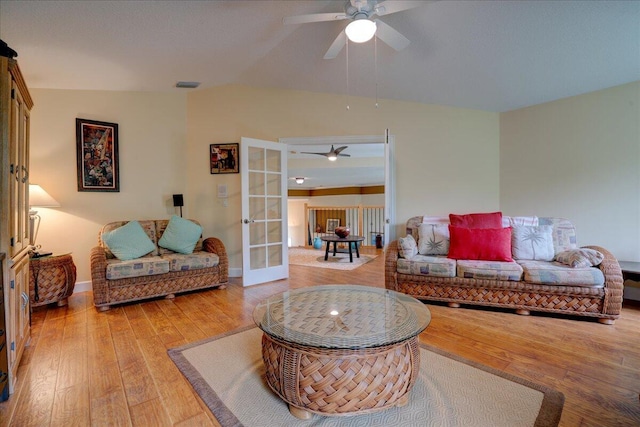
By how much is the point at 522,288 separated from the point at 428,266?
2.68 feet

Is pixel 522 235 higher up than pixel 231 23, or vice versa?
pixel 231 23

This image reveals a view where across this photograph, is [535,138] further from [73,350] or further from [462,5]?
[73,350]

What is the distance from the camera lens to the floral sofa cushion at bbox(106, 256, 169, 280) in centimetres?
298

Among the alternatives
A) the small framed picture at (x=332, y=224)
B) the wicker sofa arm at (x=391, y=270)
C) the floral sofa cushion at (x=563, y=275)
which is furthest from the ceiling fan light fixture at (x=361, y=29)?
the small framed picture at (x=332, y=224)

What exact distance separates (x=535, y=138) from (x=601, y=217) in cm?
114

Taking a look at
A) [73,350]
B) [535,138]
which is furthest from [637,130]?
[73,350]

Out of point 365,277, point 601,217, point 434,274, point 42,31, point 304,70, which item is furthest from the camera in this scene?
point 365,277

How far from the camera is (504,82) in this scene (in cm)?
327

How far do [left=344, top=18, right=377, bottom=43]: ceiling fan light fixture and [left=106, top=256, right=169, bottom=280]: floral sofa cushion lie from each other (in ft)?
9.31

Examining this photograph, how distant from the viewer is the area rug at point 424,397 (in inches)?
56.7

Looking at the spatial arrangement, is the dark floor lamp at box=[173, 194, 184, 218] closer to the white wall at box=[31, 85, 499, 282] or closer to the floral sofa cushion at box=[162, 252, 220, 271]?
the white wall at box=[31, 85, 499, 282]

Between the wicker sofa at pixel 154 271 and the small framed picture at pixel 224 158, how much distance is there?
3.31 ft

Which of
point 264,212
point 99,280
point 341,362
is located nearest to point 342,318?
point 341,362

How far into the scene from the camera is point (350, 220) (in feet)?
31.4
